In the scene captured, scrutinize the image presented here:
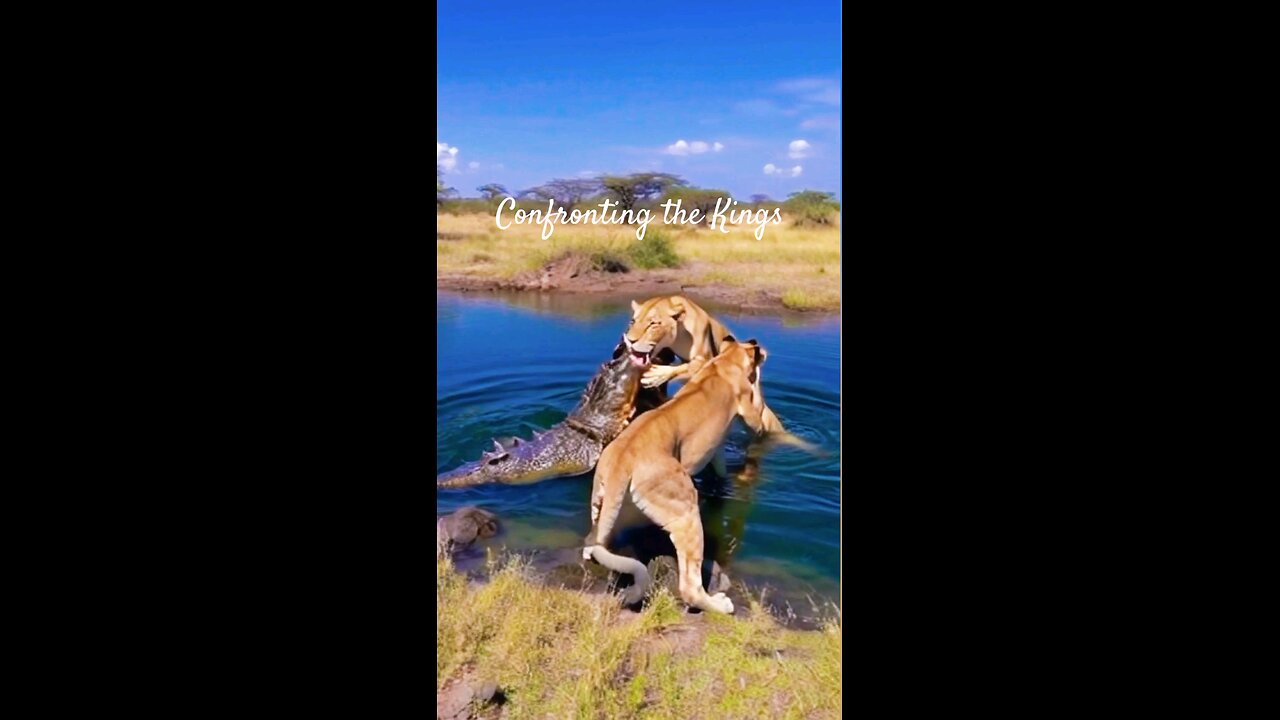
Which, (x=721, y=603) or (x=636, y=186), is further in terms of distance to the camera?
(x=636, y=186)

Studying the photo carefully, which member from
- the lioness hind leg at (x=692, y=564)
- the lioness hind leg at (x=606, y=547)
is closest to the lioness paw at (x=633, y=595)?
the lioness hind leg at (x=606, y=547)

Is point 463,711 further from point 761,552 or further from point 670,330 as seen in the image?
point 670,330

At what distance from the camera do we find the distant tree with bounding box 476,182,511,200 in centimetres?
382

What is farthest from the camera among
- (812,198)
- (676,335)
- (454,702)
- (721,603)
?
(676,335)

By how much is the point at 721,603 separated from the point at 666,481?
46cm

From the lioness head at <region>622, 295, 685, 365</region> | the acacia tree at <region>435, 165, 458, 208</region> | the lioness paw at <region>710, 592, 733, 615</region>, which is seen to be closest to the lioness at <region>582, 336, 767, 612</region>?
the lioness paw at <region>710, 592, 733, 615</region>

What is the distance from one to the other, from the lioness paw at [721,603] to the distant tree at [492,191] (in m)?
1.64

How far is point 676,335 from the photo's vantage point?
3832 millimetres

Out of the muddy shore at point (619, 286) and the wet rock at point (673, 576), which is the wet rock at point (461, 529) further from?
the muddy shore at point (619, 286)

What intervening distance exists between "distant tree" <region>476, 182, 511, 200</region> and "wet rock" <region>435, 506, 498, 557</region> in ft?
3.75

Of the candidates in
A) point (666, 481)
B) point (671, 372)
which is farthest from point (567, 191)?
point (666, 481)

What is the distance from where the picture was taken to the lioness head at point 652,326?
380cm

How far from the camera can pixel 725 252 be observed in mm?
3822

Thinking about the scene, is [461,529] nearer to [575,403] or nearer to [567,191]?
[575,403]
